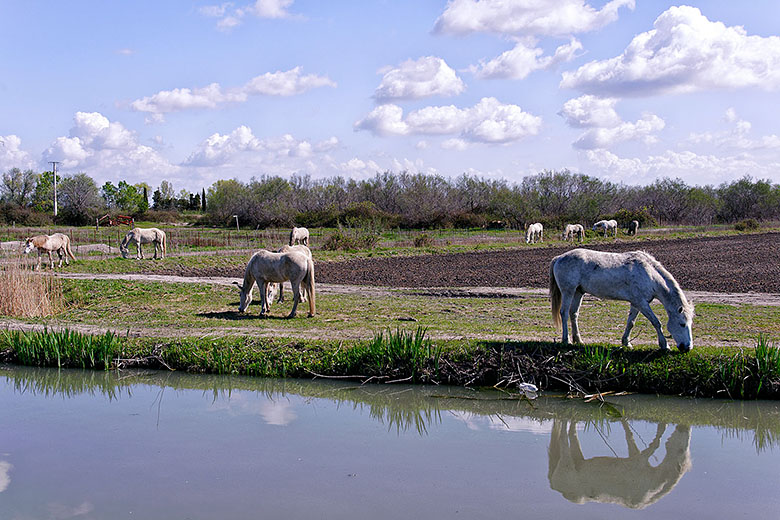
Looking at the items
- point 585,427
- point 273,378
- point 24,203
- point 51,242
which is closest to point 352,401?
point 273,378

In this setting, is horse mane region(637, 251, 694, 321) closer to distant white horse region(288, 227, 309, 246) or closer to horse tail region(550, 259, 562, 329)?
horse tail region(550, 259, 562, 329)

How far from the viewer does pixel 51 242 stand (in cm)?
2478

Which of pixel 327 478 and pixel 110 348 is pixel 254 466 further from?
pixel 110 348

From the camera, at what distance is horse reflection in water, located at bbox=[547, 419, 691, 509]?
6.49m

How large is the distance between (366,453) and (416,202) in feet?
217

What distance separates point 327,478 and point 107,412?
3.90 metres

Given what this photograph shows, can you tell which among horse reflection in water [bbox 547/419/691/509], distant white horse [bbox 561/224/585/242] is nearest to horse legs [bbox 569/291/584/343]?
horse reflection in water [bbox 547/419/691/509]

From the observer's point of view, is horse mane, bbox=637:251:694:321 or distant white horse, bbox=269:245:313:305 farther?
distant white horse, bbox=269:245:313:305

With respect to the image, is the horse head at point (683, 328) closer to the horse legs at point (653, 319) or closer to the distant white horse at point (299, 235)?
the horse legs at point (653, 319)

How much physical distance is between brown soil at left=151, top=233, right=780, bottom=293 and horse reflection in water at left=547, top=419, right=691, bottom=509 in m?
12.2

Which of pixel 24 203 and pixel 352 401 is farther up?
pixel 24 203

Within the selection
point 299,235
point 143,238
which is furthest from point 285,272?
point 299,235

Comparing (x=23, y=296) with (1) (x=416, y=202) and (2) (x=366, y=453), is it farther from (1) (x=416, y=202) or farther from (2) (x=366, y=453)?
(1) (x=416, y=202)

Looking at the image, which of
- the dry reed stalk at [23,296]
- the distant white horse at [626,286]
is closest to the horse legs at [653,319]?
the distant white horse at [626,286]
